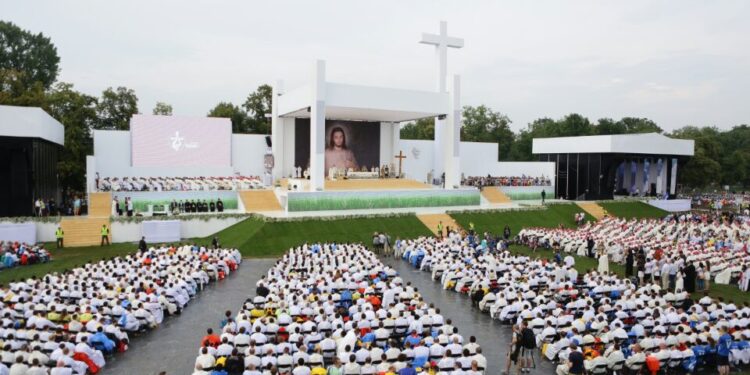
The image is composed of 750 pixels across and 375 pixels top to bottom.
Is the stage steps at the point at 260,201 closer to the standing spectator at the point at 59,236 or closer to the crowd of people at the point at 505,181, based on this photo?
the standing spectator at the point at 59,236

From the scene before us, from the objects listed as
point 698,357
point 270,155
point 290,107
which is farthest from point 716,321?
point 270,155

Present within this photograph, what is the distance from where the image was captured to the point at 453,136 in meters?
35.1

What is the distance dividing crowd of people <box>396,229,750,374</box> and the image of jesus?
24309mm

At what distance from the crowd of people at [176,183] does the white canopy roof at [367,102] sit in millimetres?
5648

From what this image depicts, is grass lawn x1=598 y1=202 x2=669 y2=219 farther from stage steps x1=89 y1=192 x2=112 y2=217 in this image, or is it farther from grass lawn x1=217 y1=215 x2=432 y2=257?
stage steps x1=89 y1=192 x2=112 y2=217

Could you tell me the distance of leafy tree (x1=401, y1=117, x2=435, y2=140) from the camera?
65062 millimetres

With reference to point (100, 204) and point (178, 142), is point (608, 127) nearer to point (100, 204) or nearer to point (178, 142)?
point (178, 142)

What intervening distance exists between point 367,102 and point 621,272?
59.1 feet

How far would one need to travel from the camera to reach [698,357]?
34.2 ft

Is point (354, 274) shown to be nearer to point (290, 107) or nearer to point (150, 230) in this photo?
point (150, 230)

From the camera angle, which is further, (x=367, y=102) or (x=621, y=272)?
(x=367, y=102)

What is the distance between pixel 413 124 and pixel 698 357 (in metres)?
66.3

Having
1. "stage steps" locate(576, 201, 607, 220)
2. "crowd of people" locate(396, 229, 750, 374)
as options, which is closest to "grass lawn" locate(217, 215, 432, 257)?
"crowd of people" locate(396, 229, 750, 374)

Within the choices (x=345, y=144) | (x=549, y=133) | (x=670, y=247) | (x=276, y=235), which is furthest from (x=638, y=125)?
(x=276, y=235)
